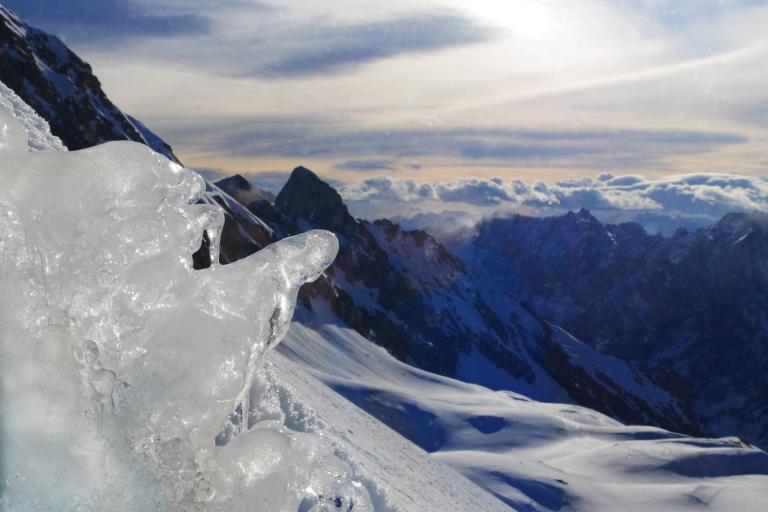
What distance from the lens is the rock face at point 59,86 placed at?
→ 7312cm

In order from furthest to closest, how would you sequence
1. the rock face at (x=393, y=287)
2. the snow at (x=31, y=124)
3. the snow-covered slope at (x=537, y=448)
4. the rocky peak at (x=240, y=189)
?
the rocky peak at (x=240, y=189), the rock face at (x=393, y=287), the snow-covered slope at (x=537, y=448), the snow at (x=31, y=124)

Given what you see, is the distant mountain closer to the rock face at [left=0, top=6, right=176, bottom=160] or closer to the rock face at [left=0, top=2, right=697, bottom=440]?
the rock face at [left=0, top=2, right=697, bottom=440]

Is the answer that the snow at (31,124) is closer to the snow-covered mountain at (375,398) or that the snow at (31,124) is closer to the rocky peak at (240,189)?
the snow-covered mountain at (375,398)

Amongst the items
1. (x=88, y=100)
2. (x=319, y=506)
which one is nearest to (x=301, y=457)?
(x=319, y=506)

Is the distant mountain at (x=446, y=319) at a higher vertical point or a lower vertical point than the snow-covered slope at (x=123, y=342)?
lower

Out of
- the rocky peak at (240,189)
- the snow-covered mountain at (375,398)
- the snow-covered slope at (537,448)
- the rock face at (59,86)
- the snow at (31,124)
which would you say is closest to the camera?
the snow-covered mountain at (375,398)

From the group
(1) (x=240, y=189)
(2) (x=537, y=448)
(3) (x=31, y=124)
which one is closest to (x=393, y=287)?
(1) (x=240, y=189)

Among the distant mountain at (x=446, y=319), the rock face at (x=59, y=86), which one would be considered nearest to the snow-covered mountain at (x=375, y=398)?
the distant mountain at (x=446, y=319)

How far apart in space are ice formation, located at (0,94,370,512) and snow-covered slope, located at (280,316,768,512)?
107 ft

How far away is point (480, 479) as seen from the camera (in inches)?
1558

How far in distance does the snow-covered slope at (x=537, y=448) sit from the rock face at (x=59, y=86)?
30.7 meters

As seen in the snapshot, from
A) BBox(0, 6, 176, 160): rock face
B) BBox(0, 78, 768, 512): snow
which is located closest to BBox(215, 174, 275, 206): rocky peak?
BBox(0, 6, 176, 160): rock face

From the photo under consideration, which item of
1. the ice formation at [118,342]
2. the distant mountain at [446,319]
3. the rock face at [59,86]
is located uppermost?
the rock face at [59,86]

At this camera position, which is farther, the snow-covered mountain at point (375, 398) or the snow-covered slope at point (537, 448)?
the snow-covered slope at point (537, 448)
